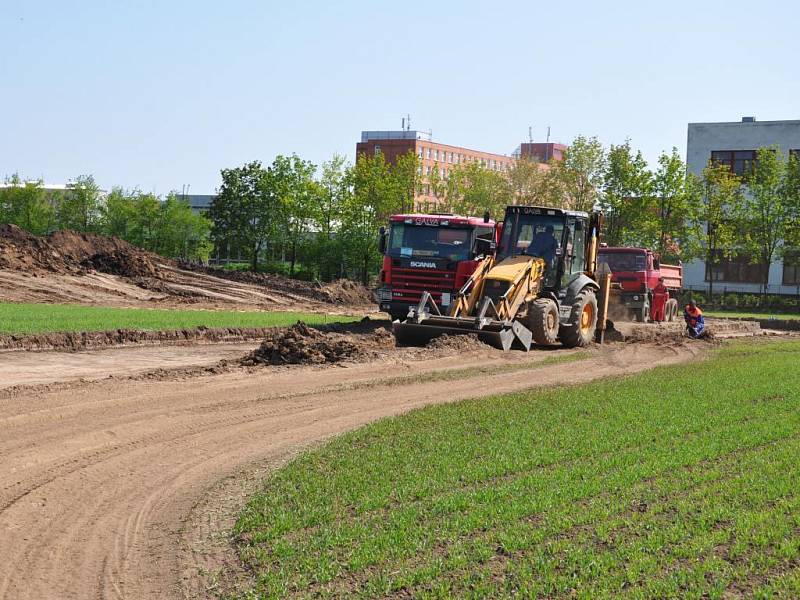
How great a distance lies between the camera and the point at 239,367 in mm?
18594

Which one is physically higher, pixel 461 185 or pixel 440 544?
pixel 461 185

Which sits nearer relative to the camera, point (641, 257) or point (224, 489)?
point (224, 489)

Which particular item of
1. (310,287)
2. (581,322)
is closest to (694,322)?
(581,322)

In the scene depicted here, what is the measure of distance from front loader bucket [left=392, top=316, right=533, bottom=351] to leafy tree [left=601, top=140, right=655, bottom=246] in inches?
1463

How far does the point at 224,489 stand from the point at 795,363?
16.8 m

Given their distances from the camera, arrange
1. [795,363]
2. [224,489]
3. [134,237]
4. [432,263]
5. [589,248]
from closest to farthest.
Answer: [224,489] → [795,363] → [589,248] → [432,263] → [134,237]

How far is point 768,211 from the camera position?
199 feet

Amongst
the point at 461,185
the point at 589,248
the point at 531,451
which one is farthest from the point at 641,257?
the point at 461,185

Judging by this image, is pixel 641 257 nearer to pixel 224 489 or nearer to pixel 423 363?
pixel 423 363

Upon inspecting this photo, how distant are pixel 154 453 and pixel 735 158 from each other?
6660 cm

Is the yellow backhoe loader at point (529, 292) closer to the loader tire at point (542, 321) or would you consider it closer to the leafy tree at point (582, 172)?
the loader tire at point (542, 321)

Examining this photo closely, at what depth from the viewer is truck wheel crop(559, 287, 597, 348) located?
24.7 meters

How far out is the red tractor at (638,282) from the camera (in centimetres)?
3459

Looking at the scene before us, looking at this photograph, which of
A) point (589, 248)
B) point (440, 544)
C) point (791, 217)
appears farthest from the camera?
point (791, 217)
